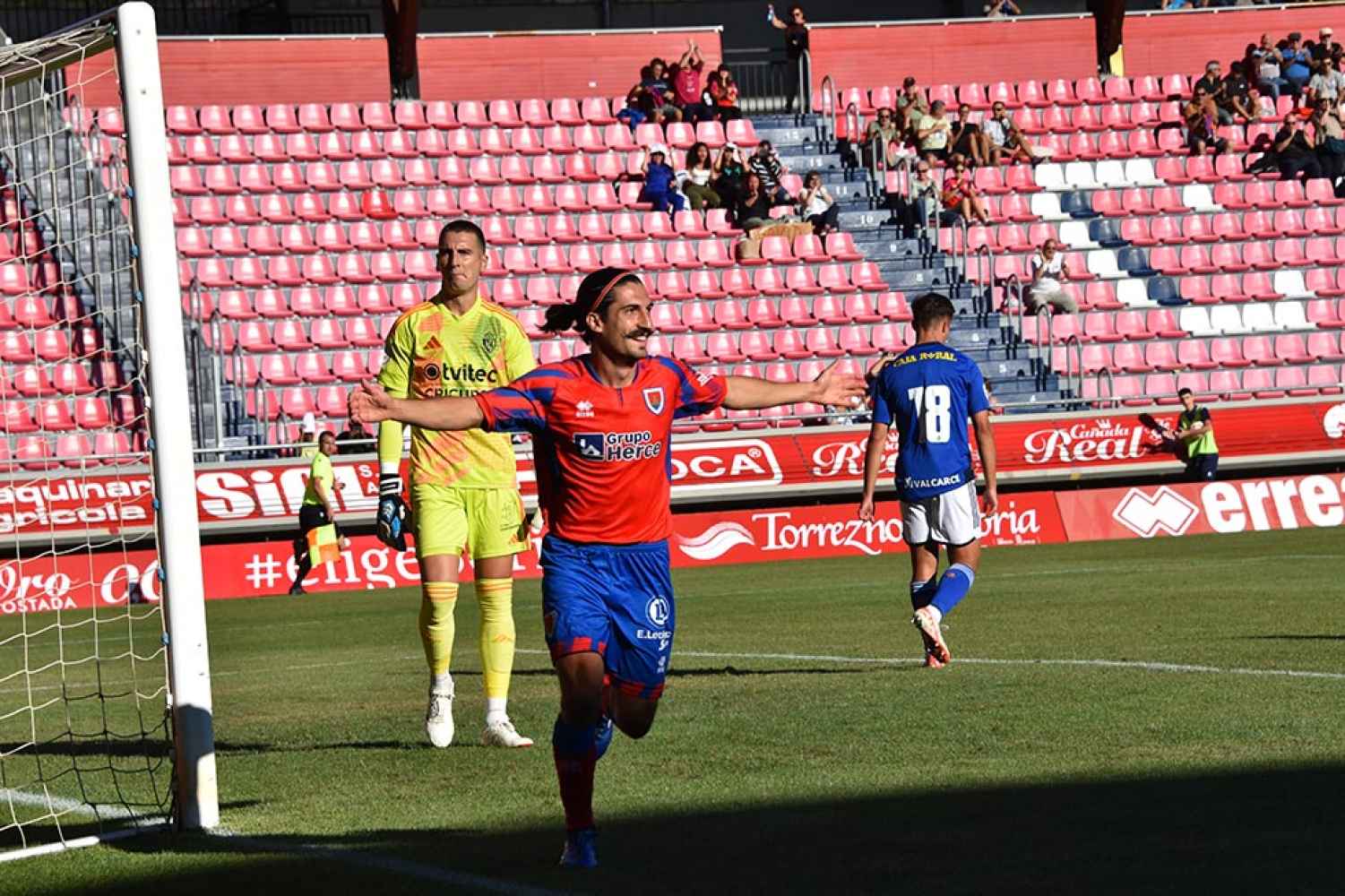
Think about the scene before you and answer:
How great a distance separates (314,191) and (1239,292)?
47.7 ft

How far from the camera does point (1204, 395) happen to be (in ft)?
96.0

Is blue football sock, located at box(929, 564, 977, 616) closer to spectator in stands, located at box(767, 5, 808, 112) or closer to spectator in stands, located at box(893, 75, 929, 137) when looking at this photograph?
spectator in stands, located at box(893, 75, 929, 137)

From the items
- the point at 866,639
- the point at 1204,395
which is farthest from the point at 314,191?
Answer: the point at 866,639

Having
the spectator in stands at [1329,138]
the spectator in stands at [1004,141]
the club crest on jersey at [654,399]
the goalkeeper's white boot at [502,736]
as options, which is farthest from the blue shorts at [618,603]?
the spectator in stands at [1329,138]

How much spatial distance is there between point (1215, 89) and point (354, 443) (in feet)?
59.2

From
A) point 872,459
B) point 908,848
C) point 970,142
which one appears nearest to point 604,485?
point 908,848

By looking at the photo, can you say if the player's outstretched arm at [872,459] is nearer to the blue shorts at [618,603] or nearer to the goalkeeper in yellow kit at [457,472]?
the goalkeeper in yellow kit at [457,472]

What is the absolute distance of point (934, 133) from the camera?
3406 cm

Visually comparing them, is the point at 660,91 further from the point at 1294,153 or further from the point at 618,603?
the point at 618,603

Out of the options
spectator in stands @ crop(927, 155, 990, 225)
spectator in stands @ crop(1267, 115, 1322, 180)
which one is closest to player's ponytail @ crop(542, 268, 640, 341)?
spectator in stands @ crop(927, 155, 990, 225)

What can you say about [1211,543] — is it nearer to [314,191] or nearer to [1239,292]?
[1239,292]

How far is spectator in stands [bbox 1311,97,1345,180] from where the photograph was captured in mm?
35188

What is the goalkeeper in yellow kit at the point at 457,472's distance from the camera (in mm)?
9977

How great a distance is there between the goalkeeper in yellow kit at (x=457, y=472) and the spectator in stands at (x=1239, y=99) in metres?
28.8
